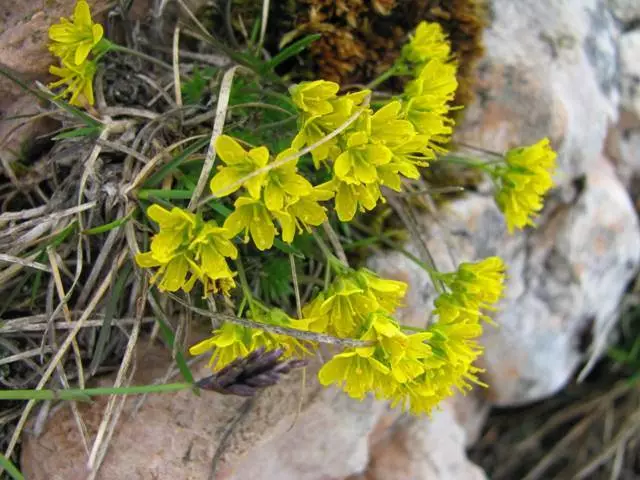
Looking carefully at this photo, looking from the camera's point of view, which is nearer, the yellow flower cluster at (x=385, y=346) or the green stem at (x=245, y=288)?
the yellow flower cluster at (x=385, y=346)

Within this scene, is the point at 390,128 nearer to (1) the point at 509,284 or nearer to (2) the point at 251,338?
(2) the point at 251,338

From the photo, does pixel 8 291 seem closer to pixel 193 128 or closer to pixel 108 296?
pixel 108 296

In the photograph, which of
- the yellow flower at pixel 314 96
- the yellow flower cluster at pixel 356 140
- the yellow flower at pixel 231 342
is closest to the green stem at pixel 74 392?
the yellow flower at pixel 231 342

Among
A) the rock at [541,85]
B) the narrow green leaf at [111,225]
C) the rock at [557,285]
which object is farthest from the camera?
the rock at [557,285]

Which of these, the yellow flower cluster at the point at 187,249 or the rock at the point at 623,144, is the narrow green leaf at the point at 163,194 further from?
the rock at the point at 623,144

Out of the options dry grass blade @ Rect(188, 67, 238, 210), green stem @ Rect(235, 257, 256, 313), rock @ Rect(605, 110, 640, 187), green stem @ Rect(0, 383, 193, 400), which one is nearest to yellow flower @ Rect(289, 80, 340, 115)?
dry grass blade @ Rect(188, 67, 238, 210)

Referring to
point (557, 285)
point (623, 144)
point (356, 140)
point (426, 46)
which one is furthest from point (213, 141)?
point (623, 144)

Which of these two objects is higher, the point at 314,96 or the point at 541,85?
the point at 314,96

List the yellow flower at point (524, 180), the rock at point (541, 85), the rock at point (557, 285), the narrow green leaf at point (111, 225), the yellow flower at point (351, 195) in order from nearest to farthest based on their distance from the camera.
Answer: the yellow flower at point (351, 195) → the narrow green leaf at point (111, 225) → the yellow flower at point (524, 180) → the rock at point (541, 85) → the rock at point (557, 285)
